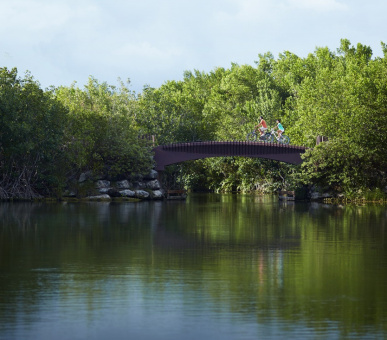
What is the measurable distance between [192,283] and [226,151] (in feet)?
172

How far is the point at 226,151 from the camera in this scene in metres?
69.9

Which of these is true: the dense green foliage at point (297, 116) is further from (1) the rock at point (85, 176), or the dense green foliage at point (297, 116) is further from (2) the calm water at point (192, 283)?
(2) the calm water at point (192, 283)

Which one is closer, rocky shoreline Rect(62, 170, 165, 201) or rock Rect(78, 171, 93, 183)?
rocky shoreline Rect(62, 170, 165, 201)

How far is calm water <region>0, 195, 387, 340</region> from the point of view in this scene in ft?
43.3

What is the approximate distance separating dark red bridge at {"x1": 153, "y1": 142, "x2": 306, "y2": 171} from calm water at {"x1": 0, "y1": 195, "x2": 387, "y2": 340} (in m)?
35.1

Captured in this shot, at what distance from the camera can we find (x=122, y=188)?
222 feet

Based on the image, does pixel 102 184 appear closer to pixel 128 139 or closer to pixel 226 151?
pixel 128 139

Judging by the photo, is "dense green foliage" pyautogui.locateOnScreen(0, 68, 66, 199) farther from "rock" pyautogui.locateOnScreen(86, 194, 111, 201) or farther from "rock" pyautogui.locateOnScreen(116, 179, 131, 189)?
"rock" pyautogui.locateOnScreen(116, 179, 131, 189)

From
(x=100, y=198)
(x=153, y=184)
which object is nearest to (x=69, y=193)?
(x=100, y=198)

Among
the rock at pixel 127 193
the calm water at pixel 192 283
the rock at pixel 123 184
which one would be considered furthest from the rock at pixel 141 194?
the calm water at pixel 192 283

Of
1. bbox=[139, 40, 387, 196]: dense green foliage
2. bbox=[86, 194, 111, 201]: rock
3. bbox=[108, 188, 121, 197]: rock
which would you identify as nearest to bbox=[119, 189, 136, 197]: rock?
bbox=[108, 188, 121, 197]: rock

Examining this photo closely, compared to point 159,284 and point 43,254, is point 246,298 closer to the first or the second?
point 159,284

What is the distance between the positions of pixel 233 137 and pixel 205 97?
3693cm

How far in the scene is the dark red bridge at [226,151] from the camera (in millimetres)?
68875
